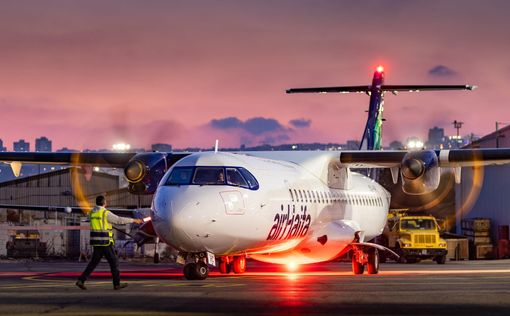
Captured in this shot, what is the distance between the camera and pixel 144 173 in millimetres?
25828

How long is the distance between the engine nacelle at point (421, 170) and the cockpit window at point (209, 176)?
8.61 meters

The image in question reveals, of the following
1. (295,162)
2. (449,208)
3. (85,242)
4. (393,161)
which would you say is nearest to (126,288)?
(295,162)

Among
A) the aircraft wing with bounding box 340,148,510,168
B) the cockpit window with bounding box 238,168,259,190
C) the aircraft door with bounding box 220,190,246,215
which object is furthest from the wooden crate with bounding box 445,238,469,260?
the aircraft door with bounding box 220,190,246,215

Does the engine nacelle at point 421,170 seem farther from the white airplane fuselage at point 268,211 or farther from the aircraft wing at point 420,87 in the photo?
the aircraft wing at point 420,87

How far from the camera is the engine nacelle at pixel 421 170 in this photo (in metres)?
26.2

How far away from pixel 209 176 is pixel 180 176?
2.06ft

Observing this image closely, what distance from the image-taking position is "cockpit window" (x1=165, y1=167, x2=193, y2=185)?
19005mm

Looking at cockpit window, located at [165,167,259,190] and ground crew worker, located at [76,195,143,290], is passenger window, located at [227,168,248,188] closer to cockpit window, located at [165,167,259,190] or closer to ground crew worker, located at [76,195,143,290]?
cockpit window, located at [165,167,259,190]

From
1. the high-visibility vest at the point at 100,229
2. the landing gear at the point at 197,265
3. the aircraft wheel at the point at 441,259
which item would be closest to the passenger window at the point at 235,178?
the landing gear at the point at 197,265

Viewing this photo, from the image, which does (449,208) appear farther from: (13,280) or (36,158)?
(13,280)

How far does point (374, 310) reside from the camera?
39.0 ft

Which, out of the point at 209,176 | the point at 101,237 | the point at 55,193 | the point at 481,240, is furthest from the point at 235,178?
the point at 55,193

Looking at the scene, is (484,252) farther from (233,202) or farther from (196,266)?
(196,266)

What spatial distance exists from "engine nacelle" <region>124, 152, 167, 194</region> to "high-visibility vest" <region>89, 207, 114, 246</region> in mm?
8320
